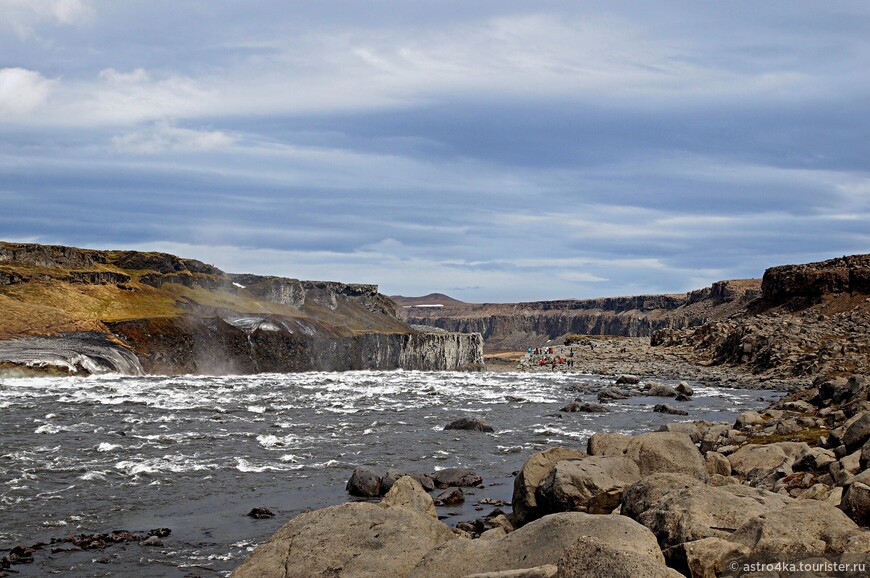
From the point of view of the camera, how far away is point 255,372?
4737 inches

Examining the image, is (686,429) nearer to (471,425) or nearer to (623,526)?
(471,425)

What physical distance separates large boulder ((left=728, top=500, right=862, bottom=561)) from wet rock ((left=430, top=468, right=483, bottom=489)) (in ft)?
48.9

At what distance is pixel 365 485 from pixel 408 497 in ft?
19.1

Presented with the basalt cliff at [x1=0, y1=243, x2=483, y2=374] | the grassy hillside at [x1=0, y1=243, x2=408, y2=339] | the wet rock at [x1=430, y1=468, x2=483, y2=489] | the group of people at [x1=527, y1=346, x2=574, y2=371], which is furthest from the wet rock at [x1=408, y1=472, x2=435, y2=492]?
the group of people at [x1=527, y1=346, x2=574, y2=371]

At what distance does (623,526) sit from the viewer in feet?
39.3

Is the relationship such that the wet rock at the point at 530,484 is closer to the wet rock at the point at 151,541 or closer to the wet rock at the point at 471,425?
the wet rock at the point at 151,541

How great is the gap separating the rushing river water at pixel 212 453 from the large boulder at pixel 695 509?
8.17 metres

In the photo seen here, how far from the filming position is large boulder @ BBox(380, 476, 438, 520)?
19.1 meters

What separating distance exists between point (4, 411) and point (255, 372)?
76.0 meters

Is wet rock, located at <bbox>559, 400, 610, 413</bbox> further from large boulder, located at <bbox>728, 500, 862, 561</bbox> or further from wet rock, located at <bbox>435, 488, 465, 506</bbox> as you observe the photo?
large boulder, located at <bbox>728, 500, 862, 561</bbox>

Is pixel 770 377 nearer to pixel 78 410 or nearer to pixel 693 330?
pixel 693 330

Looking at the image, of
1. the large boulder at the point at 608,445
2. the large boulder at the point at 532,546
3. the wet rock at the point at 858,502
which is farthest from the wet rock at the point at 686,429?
the large boulder at the point at 532,546

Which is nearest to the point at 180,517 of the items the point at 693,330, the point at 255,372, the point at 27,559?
the point at 27,559

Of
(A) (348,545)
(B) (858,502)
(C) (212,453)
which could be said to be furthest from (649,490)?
(C) (212,453)
